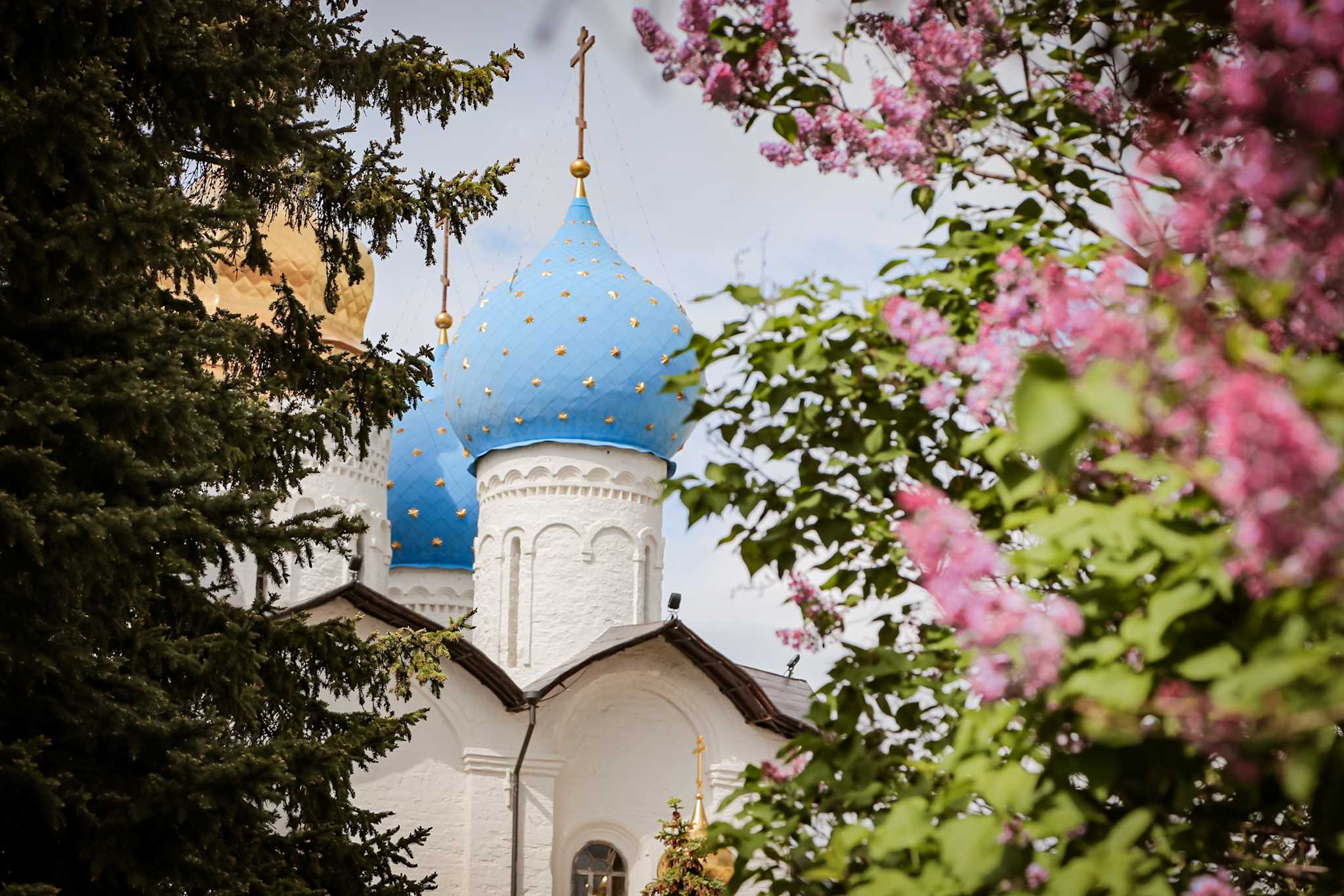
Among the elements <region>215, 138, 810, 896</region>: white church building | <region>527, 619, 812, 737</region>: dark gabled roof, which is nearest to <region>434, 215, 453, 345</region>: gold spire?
<region>215, 138, 810, 896</region>: white church building

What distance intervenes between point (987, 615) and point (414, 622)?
13311mm

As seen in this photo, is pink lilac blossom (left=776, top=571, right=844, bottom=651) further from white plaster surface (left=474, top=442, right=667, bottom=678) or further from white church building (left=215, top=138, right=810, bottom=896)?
white plaster surface (left=474, top=442, right=667, bottom=678)

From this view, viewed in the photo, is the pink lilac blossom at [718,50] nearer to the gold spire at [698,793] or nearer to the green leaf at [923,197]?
the green leaf at [923,197]

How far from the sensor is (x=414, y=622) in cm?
1485

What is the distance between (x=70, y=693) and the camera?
5.71 meters

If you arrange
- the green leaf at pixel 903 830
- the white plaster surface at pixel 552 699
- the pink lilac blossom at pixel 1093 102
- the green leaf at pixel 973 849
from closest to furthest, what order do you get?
the green leaf at pixel 973 849, the green leaf at pixel 903 830, the pink lilac blossom at pixel 1093 102, the white plaster surface at pixel 552 699

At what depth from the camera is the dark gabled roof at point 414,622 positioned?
562 inches

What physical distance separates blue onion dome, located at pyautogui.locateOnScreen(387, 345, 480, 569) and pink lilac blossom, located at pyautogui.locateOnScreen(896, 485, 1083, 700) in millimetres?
19137

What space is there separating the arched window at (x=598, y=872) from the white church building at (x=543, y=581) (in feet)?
0.07

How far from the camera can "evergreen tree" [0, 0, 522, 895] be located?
5328 millimetres

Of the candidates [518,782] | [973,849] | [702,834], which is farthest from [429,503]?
[973,849]

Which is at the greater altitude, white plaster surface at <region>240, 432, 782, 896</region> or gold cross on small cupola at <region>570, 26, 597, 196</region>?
gold cross on small cupola at <region>570, 26, 597, 196</region>

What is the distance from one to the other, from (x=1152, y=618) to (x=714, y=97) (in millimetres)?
1906

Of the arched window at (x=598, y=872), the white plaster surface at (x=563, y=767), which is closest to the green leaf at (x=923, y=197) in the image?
the white plaster surface at (x=563, y=767)
